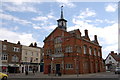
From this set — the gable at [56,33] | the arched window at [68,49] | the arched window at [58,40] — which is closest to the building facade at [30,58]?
the gable at [56,33]

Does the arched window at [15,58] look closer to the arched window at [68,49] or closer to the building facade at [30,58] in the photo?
the building facade at [30,58]

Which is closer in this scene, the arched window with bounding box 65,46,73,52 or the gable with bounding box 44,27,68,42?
the arched window with bounding box 65,46,73,52

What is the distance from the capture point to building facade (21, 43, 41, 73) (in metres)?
56.1

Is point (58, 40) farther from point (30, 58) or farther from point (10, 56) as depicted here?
point (30, 58)

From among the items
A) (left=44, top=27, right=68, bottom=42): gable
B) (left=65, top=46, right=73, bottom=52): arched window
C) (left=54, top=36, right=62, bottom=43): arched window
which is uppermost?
(left=44, top=27, right=68, bottom=42): gable

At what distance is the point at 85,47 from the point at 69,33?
622cm

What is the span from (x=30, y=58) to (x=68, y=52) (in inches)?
1022

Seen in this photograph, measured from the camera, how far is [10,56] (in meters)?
51.1

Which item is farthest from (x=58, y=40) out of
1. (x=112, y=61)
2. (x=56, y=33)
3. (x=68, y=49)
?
(x=112, y=61)

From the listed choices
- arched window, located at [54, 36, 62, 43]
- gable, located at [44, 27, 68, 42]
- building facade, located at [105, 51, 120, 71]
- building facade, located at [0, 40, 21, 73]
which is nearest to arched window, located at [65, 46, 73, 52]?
arched window, located at [54, 36, 62, 43]

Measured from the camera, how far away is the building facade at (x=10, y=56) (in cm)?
4888

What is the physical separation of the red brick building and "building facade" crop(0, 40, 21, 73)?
14841 millimetres

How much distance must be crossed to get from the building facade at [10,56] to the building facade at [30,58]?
7.76 feet

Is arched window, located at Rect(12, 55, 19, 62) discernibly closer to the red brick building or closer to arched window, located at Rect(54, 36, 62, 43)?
the red brick building
